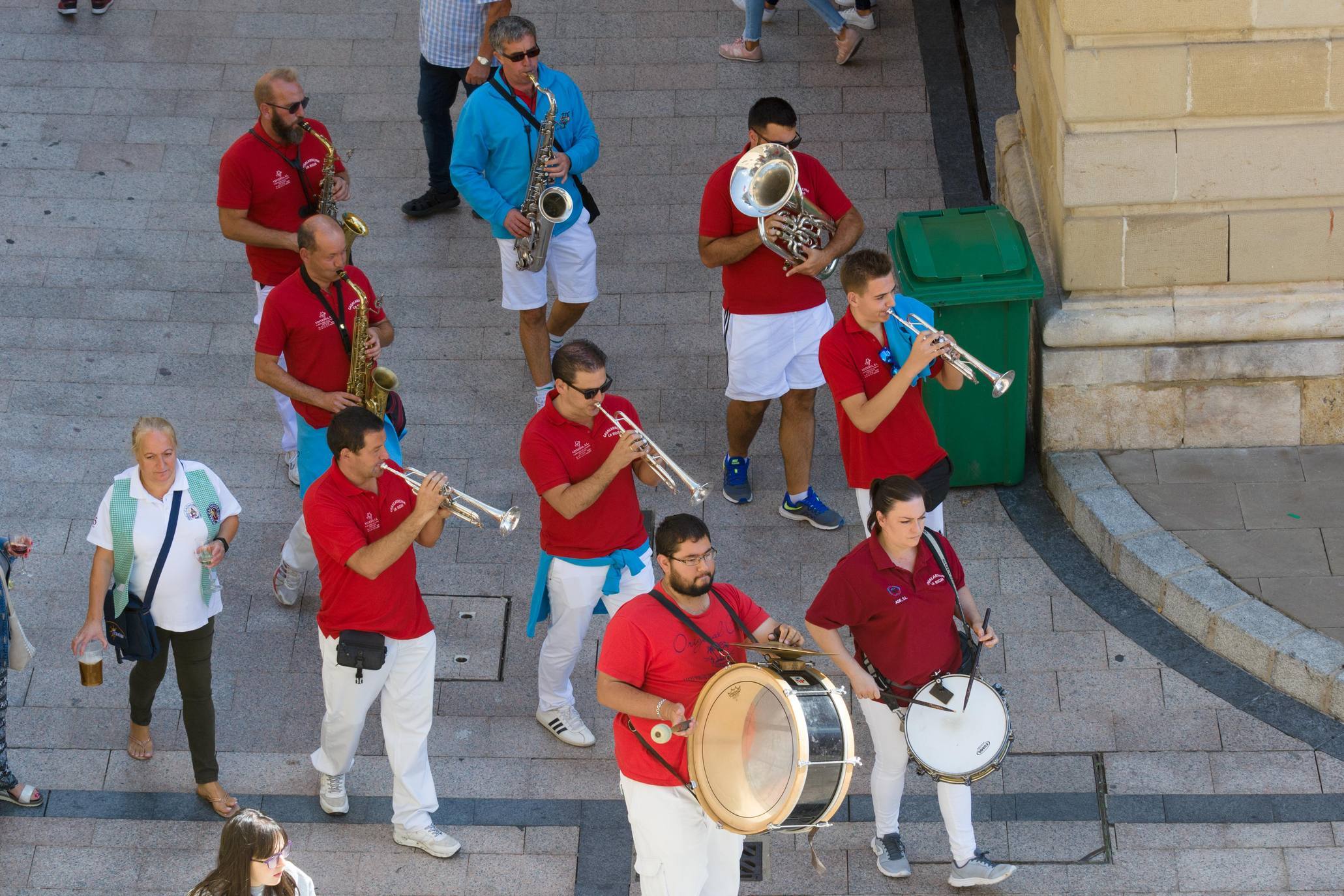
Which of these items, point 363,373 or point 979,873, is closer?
point 979,873

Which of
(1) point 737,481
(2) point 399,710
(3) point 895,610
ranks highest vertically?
(1) point 737,481

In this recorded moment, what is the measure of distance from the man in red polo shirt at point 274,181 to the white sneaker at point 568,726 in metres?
1.99

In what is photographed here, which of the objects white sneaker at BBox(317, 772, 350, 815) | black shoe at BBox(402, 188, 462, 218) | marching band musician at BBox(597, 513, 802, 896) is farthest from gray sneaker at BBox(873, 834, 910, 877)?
black shoe at BBox(402, 188, 462, 218)

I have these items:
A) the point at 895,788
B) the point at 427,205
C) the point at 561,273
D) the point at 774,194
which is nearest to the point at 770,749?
the point at 895,788

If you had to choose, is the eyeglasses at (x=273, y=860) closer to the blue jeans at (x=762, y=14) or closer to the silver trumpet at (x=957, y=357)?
the silver trumpet at (x=957, y=357)

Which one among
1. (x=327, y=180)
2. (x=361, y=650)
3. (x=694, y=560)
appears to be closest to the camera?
(x=694, y=560)

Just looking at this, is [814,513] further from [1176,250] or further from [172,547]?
A: [172,547]

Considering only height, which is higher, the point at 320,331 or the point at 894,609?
the point at 320,331

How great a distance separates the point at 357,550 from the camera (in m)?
6.20

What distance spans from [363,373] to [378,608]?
1509 mm

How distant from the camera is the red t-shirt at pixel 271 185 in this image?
26.6ft

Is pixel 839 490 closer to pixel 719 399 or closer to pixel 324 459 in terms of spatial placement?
pixel 719 399

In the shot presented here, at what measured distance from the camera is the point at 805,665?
5.40 m

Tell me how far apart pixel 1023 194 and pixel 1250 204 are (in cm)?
144
